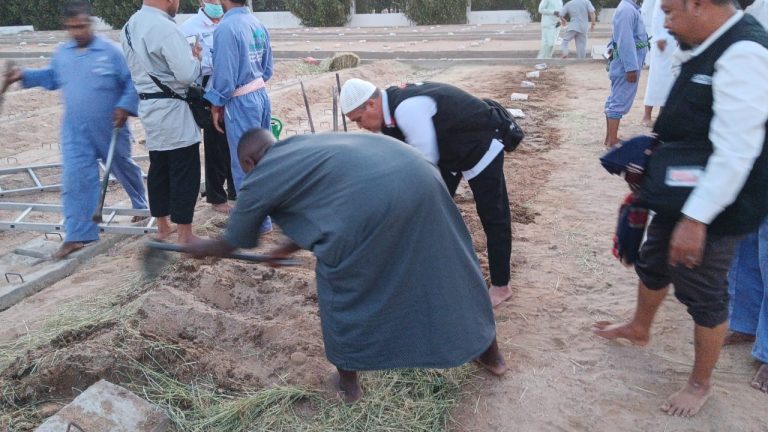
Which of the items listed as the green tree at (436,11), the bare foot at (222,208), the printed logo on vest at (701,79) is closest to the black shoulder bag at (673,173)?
the printed logo on vest at (701,79)

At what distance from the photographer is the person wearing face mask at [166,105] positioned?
13.3 ft

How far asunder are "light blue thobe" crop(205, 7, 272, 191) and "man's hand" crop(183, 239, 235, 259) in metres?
1.76

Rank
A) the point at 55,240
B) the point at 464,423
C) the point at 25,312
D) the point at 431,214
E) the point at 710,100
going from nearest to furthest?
the point at 710,100
the point at 431,214
the point at 464,423
the point at 25,312
the point at 55,240

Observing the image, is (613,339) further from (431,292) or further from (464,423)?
(431,292)

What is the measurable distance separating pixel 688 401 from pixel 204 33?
4448 millimetres

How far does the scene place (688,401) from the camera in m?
2.71

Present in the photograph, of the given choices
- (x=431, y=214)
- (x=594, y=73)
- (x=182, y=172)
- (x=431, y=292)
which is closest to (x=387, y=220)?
(x=431, y=214)

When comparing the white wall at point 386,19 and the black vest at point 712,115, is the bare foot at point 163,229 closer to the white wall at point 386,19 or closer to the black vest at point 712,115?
the black vest at point 712,115

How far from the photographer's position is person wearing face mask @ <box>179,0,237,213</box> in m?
5.06

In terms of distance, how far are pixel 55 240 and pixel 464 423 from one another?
3887 millimetres

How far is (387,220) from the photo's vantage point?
2.29m

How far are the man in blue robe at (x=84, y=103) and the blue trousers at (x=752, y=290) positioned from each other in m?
4.03

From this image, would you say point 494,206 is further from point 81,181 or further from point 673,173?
point 81,181

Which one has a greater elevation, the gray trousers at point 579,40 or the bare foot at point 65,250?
the gray trousers at point 579,40
